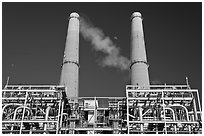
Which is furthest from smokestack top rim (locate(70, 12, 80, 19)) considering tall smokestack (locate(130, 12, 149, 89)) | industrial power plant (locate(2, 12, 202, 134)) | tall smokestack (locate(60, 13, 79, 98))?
industrial power plant (locate(2, 12, 202, 134))

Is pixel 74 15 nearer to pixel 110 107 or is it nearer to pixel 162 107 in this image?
pixel 110 107

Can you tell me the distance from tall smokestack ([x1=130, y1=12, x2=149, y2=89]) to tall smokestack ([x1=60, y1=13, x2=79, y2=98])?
659 centimetres

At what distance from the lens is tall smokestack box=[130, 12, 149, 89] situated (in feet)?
106

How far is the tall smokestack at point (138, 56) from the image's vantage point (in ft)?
106

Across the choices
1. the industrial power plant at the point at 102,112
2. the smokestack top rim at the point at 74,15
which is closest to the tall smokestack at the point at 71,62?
the smokestack top rim at the point at 74,15

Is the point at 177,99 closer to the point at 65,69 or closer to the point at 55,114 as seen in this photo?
the point at 55,114

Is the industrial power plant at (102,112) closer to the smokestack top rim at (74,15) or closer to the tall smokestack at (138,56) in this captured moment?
the tall smokestack at (138,56)

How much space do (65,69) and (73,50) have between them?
2958 millimetres

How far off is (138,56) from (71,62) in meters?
7.90

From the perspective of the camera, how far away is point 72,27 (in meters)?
38.0

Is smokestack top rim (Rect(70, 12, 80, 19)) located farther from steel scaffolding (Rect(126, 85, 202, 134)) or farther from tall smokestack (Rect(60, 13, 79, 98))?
steel scaffolding (Rect(126, 85, 202, 134))

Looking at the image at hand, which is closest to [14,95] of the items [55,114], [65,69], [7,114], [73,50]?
[7,114]

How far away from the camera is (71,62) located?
3422 cm

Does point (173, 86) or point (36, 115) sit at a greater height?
point (173, 86)
